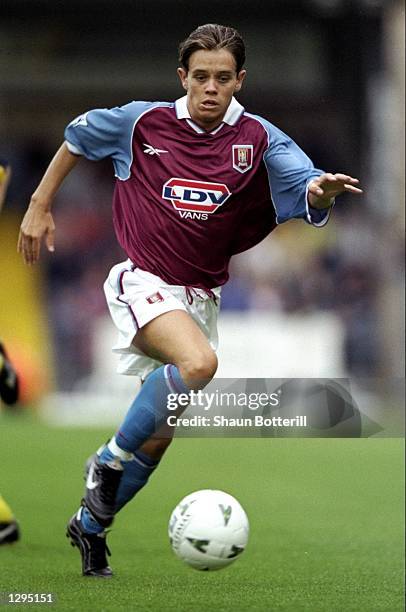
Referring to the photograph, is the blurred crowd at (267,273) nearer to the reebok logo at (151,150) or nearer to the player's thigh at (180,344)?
the reebok logo at (151,150)

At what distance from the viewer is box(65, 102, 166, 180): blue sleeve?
15.0 ft

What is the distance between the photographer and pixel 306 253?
13820mm

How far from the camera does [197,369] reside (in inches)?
169

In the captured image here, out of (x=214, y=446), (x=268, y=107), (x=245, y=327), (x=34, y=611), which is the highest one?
(x=268, y=107)

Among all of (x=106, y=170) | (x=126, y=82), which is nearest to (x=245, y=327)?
(x=106, y=170)

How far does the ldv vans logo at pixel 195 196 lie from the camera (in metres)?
4.54

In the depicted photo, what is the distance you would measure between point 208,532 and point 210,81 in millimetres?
1628

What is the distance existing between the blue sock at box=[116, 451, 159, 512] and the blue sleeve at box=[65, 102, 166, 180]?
44.1 inches

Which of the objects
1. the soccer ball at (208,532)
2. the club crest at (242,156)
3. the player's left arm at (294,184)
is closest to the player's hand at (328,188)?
the player's left arm at (294,184)

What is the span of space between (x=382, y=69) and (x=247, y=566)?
6511 mm

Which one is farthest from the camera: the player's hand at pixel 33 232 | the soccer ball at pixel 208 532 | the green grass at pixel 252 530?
the player's hand at pixel 33 232

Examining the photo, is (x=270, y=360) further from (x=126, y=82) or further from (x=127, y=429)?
(x=127, y=429)

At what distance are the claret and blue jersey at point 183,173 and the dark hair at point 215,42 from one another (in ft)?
0.89

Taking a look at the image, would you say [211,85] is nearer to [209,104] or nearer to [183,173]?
[209,104]
